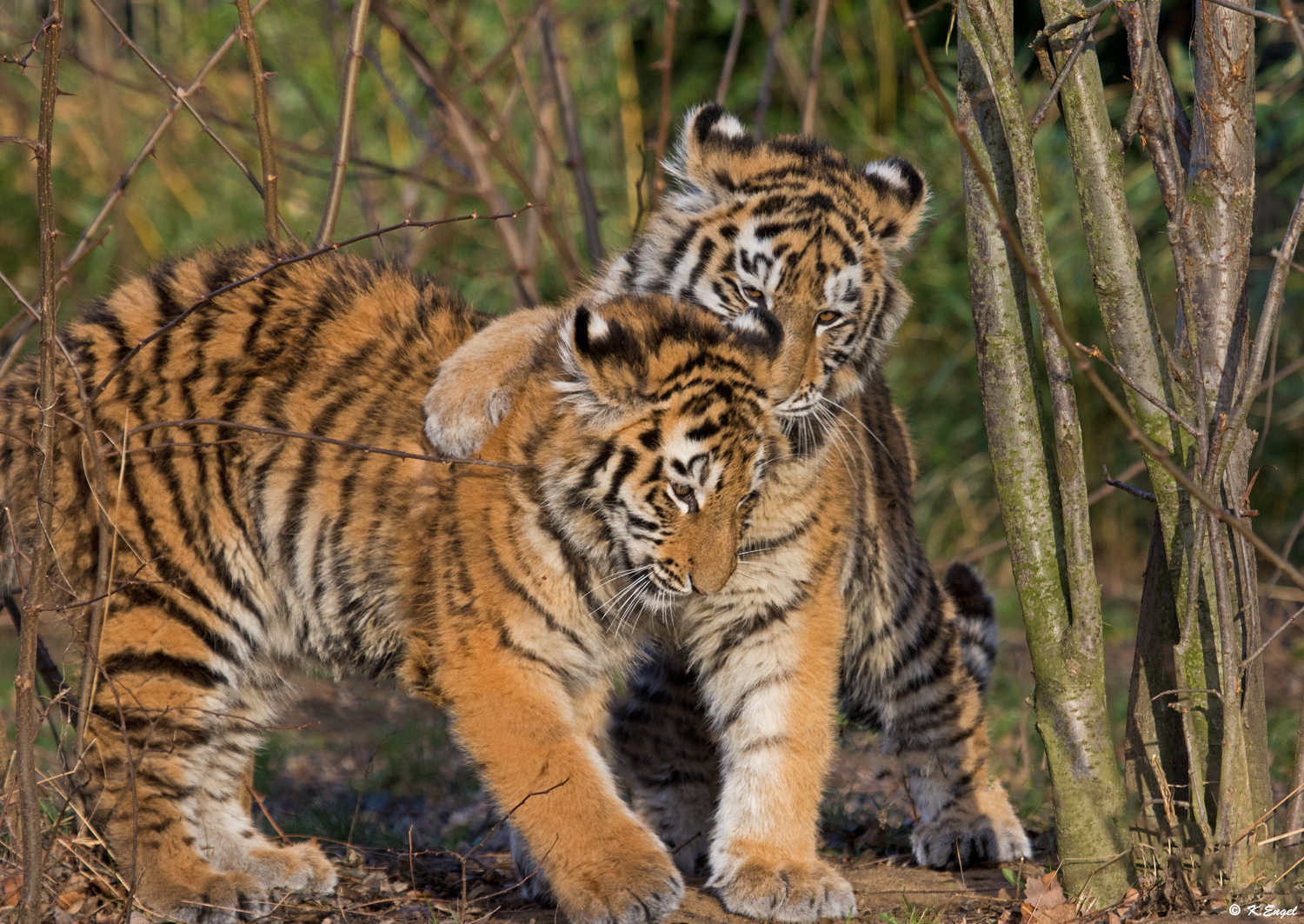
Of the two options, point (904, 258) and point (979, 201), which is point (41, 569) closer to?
point (979, 201)

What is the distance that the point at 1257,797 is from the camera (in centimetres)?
241

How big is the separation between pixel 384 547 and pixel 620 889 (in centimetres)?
97

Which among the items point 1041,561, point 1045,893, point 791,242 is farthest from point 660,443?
point 1045,893

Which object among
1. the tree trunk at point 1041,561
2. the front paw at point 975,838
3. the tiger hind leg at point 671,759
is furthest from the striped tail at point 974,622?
the tree trunk at point 1041,561

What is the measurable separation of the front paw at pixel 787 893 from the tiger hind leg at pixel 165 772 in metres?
0.96

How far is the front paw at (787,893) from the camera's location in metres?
2.66

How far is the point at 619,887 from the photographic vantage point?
2.50 metres

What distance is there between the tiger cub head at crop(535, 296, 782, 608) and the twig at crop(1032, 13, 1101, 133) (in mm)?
781

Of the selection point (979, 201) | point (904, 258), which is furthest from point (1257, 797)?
point (904, 258)

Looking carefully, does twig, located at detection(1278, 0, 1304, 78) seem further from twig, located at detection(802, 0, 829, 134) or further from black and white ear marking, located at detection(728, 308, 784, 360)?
twig, located at detection(802, 0, 829, 134)

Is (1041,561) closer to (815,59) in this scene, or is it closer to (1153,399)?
(1153,399)

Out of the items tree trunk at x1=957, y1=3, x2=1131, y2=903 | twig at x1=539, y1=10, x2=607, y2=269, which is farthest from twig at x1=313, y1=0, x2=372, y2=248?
tree trunk at x1=957, y1=3, x2=1131, y2=903

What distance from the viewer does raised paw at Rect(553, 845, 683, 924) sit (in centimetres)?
248

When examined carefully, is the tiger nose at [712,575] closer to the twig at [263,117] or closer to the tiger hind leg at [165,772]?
the tiger hind leg at [165,772]
